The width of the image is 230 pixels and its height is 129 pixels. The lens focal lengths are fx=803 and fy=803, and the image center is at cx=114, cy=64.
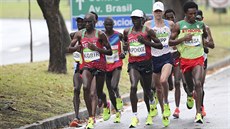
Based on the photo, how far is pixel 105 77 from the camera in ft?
47.3

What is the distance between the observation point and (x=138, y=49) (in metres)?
13.2

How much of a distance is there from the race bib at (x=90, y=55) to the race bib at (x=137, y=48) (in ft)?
1.89

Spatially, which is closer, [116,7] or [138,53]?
[138,53]

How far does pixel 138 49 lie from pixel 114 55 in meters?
1.37

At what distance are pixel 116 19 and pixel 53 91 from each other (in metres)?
4.79

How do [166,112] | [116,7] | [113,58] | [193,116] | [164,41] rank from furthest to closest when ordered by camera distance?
[116,7] → [113,58] → [193,116] → [164,41] → [166,112]

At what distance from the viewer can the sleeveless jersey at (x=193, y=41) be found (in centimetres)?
1324

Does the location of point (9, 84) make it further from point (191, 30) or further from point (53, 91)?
point (191, 30)

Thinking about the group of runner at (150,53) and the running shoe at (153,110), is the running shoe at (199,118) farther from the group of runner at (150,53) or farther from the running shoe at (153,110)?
the running shoe at (153,110)

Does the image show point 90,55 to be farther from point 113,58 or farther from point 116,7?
point 116,7

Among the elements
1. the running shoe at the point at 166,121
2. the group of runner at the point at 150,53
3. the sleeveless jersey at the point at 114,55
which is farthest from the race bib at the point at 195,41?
the sleeveless jersey at the point at 114,55

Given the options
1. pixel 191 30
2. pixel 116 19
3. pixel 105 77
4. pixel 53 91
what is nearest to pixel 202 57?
pixel 191 30

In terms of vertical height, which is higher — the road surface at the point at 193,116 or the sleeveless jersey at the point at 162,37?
the sleeveless jersey at the point at 162,37

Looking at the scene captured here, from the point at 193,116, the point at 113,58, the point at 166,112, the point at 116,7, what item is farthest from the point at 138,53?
the point at 116,7
